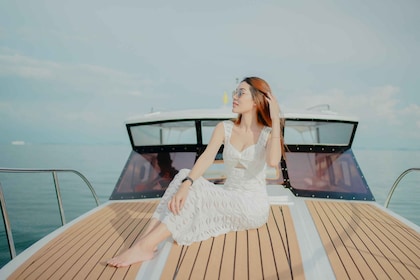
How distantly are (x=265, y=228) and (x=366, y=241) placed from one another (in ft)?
3.02

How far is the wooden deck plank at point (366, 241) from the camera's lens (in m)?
2.38

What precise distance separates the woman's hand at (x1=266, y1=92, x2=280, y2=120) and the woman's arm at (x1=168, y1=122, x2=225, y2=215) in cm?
50

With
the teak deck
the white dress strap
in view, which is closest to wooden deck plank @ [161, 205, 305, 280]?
the teak deck

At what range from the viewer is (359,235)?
10.3 ft

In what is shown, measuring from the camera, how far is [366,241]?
2.97 m

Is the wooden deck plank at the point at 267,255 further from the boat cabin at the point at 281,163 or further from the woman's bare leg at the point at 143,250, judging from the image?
the boat cabin at the point at 281,163

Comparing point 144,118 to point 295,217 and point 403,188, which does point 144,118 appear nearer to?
point 295,217

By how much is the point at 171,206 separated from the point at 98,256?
750 mm

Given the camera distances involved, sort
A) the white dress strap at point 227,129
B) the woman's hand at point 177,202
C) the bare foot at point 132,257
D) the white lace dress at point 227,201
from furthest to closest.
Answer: the white dress strap at point 227,129, the white lace dress at point 227,201, the woman's hand at point 177,202, the bare foot at point 132,257

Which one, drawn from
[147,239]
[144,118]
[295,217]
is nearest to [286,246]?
[295,217]

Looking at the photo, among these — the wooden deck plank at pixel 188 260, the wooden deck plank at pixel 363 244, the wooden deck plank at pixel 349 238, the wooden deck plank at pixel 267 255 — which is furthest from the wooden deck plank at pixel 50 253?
the wooden deck plank at pixel 363 244

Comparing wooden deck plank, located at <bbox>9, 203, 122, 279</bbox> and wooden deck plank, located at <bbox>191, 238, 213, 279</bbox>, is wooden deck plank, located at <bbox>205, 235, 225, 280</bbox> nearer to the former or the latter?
wooden deck plank, located at <bbox>191, 238, 213, 279</bbox>

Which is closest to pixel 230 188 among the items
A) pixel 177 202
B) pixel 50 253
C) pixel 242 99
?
pixel 177 202

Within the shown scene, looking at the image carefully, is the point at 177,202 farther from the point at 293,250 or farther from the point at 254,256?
the point at 293,250
